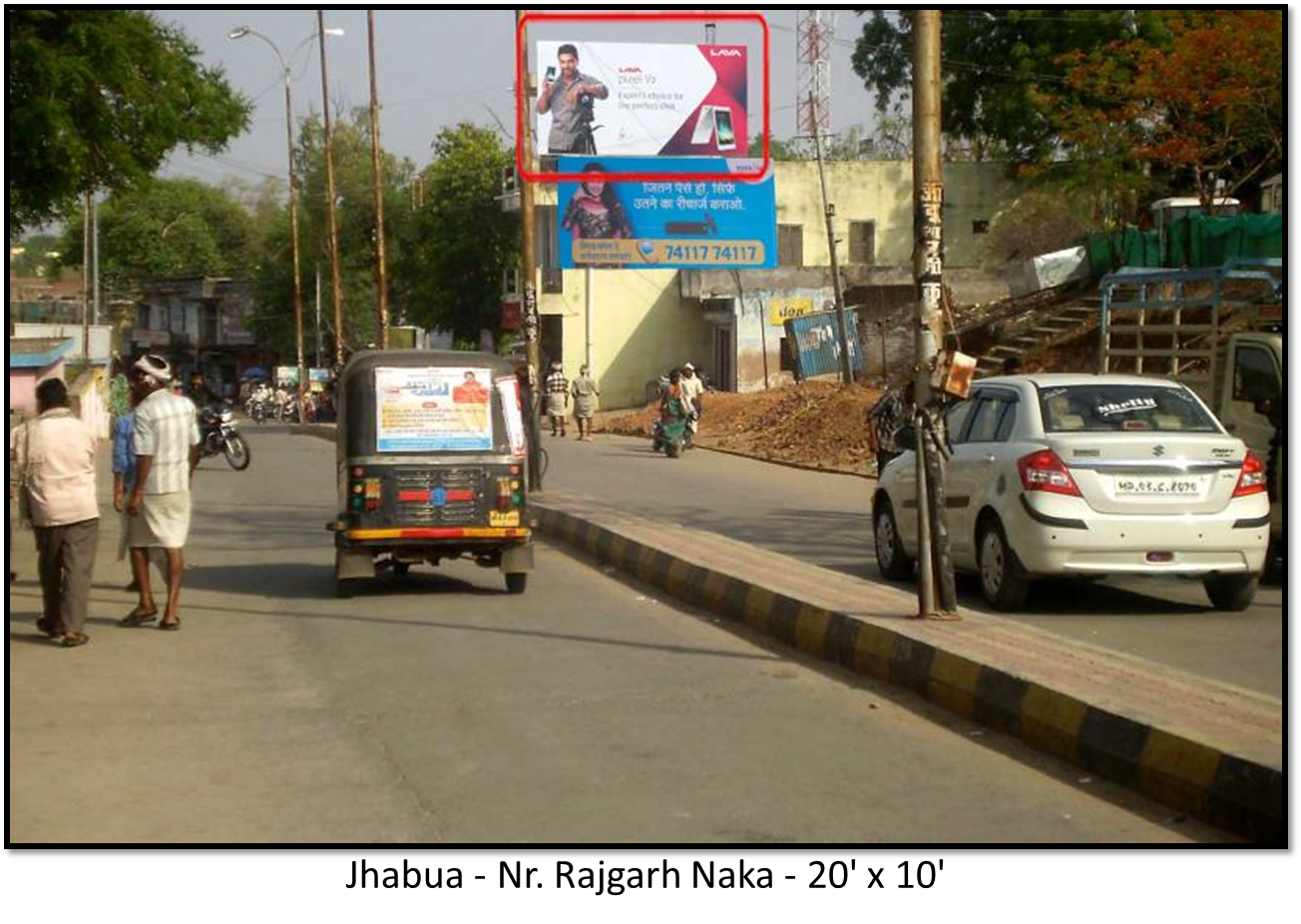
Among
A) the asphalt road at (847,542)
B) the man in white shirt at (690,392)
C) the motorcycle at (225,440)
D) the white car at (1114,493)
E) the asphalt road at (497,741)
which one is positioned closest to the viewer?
the asphalt road at (497,741)

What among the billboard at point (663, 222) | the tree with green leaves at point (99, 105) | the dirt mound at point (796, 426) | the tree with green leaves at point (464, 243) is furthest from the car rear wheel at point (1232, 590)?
the tree with green leaves at point (464, 243)

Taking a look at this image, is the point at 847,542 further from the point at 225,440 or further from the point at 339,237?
the point at 339,237

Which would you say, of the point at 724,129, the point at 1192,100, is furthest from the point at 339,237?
the point at 1192,100

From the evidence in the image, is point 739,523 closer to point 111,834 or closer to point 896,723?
point 896,723

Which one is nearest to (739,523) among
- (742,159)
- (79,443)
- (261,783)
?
(79,443)

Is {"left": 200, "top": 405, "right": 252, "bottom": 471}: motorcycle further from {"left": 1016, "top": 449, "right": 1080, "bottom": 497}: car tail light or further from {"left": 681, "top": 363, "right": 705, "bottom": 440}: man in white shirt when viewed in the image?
{"left": 1016, "top": 449, "right": 1080, "bottom": 497}: car tail light

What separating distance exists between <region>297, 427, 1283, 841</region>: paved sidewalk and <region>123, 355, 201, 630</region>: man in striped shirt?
381 centimetres

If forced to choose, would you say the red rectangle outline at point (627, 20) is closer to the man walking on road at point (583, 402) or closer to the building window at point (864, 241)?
the man walking on road at point (583, 402)

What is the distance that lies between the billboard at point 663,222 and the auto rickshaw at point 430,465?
2734cm

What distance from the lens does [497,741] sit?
8.19 meters

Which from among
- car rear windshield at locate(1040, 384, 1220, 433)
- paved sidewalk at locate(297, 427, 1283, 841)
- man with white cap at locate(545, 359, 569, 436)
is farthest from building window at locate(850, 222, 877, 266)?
car rear windshield at locate(1040, 384, 1220, 433)

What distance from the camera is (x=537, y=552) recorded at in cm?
1778

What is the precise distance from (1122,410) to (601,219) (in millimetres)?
30224

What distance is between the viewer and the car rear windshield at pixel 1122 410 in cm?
1185
